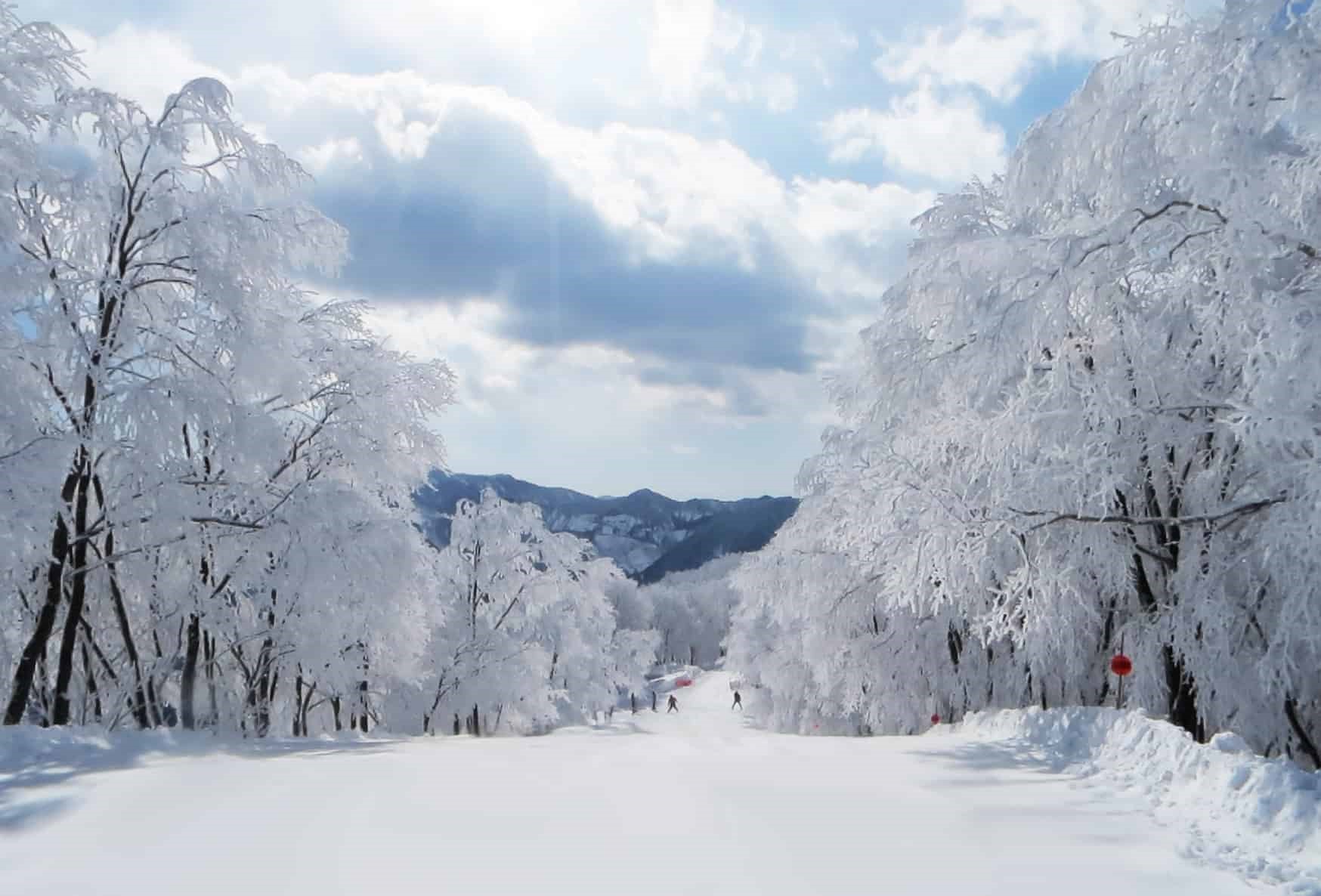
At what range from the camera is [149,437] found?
8.93 meters

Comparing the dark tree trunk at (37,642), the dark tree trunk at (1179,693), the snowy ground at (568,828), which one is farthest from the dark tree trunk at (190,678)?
the dark tree trunk at (1179,693)

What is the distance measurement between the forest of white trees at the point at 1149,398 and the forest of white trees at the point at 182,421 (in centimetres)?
712

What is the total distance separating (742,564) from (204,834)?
1598 centimetres

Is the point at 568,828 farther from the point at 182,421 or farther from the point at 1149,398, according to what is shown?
the point at 1149,398

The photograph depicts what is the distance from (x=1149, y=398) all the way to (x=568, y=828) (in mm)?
7881

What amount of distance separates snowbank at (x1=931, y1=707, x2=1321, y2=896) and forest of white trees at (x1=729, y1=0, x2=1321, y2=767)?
1.71 meters

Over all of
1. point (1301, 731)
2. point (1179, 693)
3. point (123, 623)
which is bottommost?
point (1301, 731)

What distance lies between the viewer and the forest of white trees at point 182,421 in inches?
347

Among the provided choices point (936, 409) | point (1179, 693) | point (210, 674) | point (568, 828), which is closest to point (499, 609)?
point (210, 674)

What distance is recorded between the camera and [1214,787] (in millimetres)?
5488

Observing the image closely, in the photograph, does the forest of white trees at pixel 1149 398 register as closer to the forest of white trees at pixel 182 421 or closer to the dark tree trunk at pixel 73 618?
the forest of white trees at pixel 182 421

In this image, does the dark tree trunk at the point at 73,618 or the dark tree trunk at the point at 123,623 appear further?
the dark tree trunk at the point at 123,623

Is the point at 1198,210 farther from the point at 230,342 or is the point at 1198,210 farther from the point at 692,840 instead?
the point at 230,342

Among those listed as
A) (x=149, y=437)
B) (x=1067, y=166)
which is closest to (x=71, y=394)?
(x=149, y=437)
